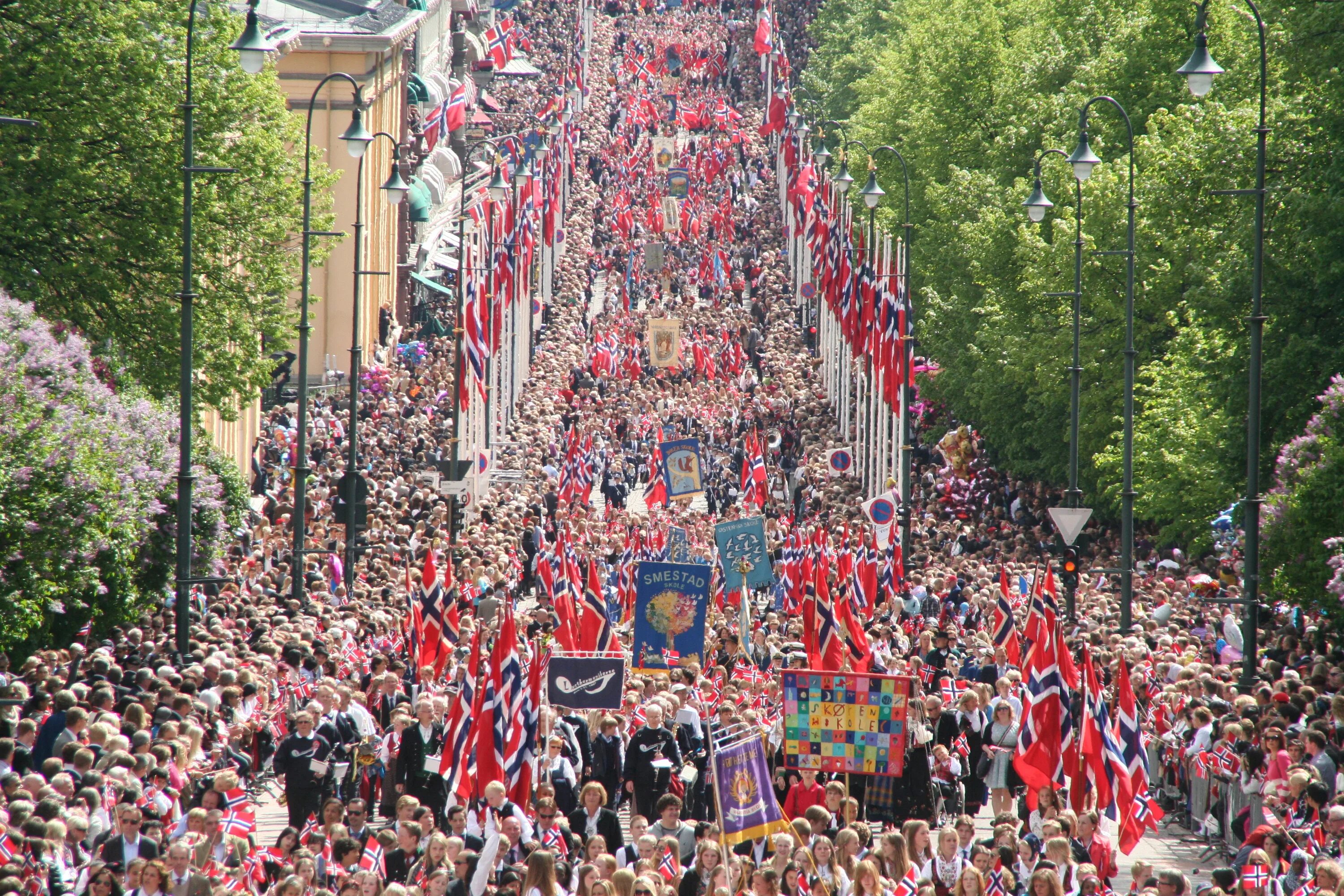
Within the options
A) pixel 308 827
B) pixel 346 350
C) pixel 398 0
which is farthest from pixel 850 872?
pixel 398 0

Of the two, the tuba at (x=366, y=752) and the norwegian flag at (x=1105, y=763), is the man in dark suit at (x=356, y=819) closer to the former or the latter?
the tuba at (x=366, y=752)

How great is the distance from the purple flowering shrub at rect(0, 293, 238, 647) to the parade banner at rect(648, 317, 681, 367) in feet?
99.3

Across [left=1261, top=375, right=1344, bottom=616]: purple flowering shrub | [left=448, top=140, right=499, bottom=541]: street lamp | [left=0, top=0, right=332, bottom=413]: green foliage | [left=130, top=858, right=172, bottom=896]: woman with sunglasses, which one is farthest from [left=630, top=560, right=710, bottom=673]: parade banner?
[left=130, top=858, right=172, bottom=896]: woman with sunglasses

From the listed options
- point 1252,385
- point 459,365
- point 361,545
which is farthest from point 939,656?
point 459,365

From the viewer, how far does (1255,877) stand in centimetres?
1380

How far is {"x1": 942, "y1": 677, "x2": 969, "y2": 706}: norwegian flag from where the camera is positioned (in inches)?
836

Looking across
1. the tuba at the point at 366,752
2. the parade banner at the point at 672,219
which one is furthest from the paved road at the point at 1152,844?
the parade banner at the point at 672,219

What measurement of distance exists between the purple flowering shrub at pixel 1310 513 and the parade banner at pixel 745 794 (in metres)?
10.7

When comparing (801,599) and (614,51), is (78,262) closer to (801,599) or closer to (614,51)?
(801,599)

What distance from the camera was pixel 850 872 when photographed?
1398cm

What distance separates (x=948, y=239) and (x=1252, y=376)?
93.0 ft

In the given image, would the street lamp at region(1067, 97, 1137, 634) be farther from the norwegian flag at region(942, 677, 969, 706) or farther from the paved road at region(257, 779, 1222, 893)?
the paved road at region(257, 779, 1222, 893)

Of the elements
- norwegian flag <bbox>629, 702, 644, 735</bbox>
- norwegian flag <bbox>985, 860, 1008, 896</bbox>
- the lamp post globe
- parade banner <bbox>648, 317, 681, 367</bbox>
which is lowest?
norwegian flag <bbox>985, 860, 1008, 896</bbox>

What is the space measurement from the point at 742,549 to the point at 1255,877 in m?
16.2
